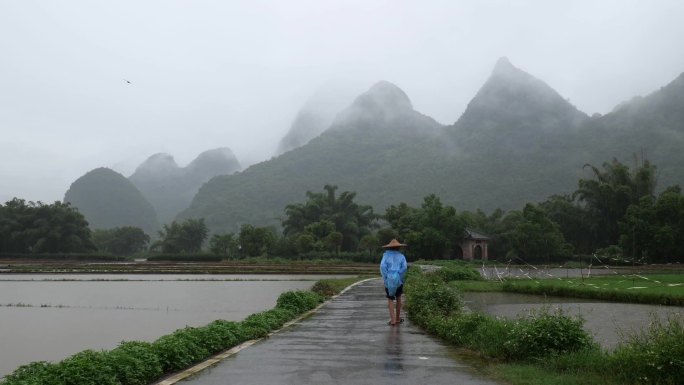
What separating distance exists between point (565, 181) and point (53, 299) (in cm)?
7470

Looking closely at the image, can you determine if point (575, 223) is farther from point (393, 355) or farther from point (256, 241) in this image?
point (393, 355)

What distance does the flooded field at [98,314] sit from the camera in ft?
37.7

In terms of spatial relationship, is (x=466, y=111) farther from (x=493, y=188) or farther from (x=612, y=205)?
(x=612, y=205)

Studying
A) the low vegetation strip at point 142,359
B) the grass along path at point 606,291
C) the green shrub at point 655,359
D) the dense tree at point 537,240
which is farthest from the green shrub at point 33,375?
the dense tree at point 537,240

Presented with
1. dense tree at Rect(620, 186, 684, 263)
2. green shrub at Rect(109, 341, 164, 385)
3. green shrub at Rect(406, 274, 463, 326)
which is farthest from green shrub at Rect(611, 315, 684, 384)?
dense tree at Rect(620, 186, 684, 263)

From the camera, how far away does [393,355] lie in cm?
724

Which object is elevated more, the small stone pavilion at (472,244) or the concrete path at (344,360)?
the small stone pavilion at (472,244)

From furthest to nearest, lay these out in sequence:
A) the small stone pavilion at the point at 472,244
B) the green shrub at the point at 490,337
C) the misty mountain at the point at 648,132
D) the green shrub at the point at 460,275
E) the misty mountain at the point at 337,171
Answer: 1. the misty mountain at the point at 337,171
2. the misty mountain at the point at 648,132
3. the small stone pavilion at the point at 472,244
4. the green shrub at the point at 460,275
5. the green shrub at the point at 490,337

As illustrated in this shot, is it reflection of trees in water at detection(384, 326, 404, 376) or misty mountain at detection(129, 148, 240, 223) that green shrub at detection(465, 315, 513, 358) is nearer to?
reflection of trees in water at detection(384, 326, 404, 376)

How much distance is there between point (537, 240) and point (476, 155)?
153 ft

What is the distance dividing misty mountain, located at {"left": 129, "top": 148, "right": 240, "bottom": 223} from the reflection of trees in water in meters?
169

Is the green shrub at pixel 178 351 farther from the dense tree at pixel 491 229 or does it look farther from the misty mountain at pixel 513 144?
the misty mountain at pixel 513 144

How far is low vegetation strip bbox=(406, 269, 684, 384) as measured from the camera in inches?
200

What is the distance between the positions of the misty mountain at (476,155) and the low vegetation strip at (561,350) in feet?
240
